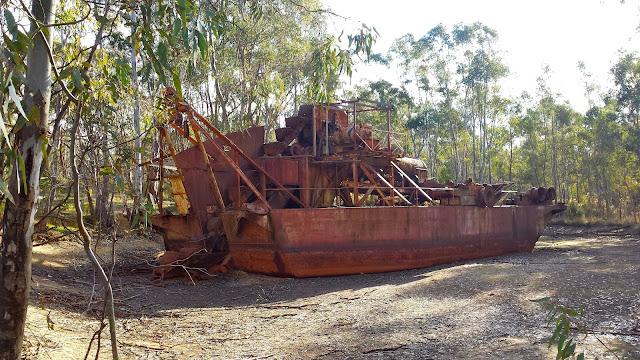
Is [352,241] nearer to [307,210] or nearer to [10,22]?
[307,210]

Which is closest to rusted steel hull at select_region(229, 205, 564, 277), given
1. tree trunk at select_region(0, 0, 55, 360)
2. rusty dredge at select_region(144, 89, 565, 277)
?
rusty dredge at select_region(144, 89, 565, 277)

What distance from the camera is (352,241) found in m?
11.1

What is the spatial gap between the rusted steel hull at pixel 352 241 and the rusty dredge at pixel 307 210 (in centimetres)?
2

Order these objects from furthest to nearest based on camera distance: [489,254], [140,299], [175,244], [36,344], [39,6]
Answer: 1. [489,254]
2. [175,244]
3. [140,299]
4. [36,344]
5. [39,6]

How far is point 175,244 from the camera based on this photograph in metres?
12.7

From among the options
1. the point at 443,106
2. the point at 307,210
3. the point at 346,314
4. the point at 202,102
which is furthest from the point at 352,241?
the point at 443,106

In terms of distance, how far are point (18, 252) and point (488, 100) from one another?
4278cm

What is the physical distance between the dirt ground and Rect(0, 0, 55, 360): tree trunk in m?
0.88

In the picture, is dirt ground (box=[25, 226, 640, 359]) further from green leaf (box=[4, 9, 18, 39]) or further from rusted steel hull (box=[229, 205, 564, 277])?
green leaf (box=[4, 9, 18, 39])

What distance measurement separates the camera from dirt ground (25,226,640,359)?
18.0 feet

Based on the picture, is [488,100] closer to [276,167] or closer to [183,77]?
[183,77]

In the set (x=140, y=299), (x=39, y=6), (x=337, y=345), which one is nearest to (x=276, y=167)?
(x=140, y=299)

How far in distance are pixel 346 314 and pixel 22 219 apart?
5.41 metres

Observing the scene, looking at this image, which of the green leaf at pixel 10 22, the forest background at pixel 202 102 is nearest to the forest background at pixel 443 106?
the forest background at pixel 202 102
